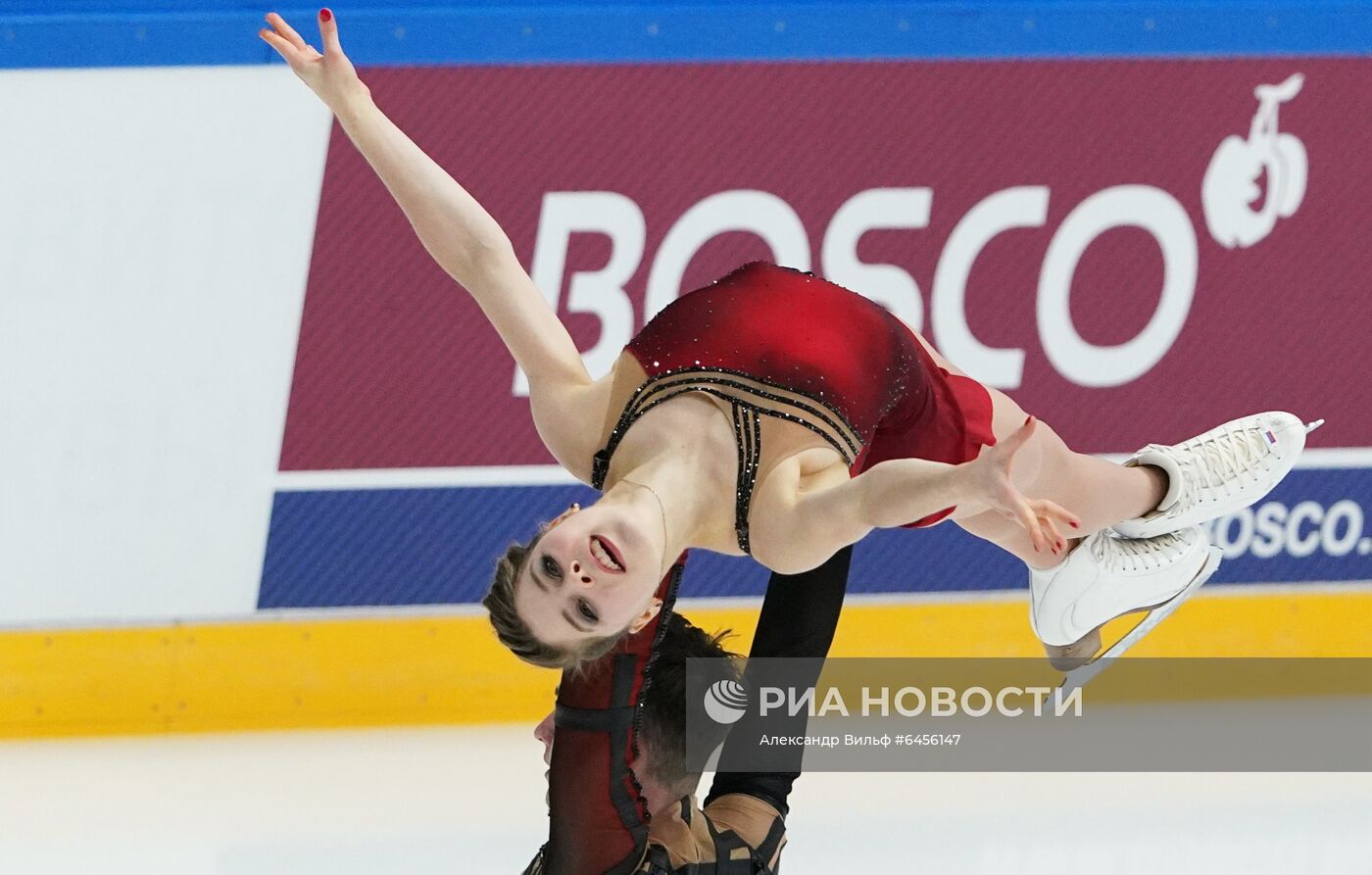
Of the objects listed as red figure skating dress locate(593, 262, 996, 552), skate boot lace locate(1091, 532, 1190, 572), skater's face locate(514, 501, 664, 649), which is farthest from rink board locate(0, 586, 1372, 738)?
skater's face locate(514, 501, 664, 649)

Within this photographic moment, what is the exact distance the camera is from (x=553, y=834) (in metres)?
3.14

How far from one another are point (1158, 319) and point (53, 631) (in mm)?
2764

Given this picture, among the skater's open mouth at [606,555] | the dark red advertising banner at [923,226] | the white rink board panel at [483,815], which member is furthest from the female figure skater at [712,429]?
the dark red advertising banner at [923,226]

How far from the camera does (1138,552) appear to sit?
142 inches

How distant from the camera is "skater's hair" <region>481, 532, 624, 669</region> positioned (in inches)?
116

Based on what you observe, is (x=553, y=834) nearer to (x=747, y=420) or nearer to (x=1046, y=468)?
(x=747, y=420)

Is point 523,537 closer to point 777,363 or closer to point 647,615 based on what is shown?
point 647,615

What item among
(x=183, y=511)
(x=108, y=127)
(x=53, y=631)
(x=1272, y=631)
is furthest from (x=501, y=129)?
(x=1272, y=631)

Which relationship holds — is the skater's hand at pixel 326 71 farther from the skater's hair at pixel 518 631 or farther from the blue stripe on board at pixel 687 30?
the blue stripe on board at pixel 687 30

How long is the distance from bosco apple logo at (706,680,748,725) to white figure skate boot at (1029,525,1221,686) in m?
0.69

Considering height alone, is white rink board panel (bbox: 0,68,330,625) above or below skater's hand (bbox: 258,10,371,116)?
above

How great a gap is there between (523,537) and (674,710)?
1408mm

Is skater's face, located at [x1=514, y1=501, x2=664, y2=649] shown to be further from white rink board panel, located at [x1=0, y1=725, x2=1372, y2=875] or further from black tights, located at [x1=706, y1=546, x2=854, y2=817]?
white rink board panel, located at [x1=0, y1=725, x2=1372, y2=875]

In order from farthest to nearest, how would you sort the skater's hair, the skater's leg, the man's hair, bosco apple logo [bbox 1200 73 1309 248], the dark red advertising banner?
bosco apple logo [bbox 1200 73 1309 248] → the dark red advertising banner → the skater's leg → the man's hair → the skater's hair
